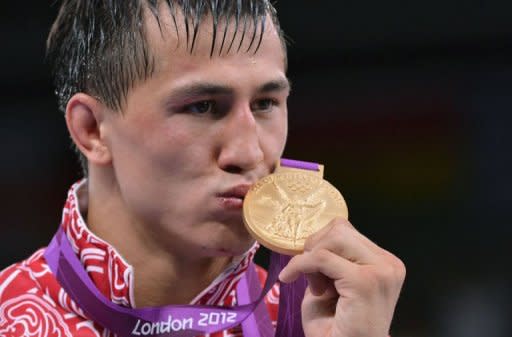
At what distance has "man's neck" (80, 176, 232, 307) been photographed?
6.38ft

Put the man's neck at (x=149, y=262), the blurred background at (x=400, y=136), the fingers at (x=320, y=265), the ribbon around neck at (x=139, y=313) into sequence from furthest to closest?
the blurred background at (x=400, y=136) → the man's neck at (x=149, y=262) → the ribbon around neck at (x=139, y=313) → the fingers at (x=320, y=265)

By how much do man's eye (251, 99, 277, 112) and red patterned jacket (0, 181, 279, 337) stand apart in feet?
1.29

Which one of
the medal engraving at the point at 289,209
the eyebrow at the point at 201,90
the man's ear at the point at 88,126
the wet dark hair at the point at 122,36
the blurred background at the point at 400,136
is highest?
the wet dark hair at the point at 122,36

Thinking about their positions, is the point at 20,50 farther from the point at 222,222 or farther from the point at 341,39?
the point at 222,222

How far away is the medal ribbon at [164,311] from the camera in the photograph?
72.6 inches

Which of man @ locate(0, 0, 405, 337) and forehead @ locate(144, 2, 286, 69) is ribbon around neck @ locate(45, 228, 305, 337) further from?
forehead @ locate(144, 2, 286, 69)

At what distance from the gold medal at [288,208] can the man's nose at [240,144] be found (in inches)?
2.7

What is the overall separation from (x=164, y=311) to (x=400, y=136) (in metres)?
2.84

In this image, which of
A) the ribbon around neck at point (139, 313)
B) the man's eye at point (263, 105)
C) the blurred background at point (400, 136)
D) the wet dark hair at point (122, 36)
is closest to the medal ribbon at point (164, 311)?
the ribbon around neck at point (139, 313)

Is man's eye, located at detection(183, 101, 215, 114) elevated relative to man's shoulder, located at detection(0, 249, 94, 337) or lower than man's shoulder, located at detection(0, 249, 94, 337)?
elevated

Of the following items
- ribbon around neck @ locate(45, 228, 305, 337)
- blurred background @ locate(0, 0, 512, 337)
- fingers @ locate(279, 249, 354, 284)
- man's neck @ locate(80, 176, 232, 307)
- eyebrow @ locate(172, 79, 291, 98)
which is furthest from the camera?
blurred background @ locate(0, 0, 512, 337)

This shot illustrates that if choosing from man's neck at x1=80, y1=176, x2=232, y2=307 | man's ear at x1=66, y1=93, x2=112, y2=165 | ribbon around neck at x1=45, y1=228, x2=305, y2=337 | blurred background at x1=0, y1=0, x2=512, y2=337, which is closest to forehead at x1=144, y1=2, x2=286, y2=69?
man's ear at x1=66, y1=93, x2=112, y2=165

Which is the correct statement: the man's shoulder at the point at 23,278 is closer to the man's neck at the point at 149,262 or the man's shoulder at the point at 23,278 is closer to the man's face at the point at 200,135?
the man's neck at the point at 149,262

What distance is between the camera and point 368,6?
4.11 metres
